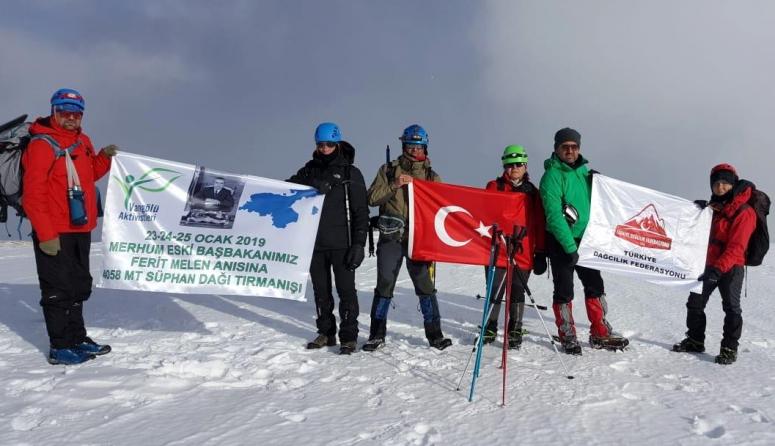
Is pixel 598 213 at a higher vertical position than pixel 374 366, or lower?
higher

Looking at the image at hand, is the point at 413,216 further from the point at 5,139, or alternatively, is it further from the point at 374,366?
the point at 5,139

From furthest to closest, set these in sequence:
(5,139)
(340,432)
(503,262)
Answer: (503,262) < (5,139) < (340,432)

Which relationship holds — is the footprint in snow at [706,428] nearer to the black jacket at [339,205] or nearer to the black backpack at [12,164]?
the black jacket at [339,205]

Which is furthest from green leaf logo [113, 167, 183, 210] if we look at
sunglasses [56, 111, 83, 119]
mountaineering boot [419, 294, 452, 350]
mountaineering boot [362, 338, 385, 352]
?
mountaineering boot [419, 294, 452, 350]

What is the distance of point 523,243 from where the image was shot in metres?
5.95

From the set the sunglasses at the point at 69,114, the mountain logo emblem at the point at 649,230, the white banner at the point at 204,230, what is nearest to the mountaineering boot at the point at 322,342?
the white banner at the point at 204,230

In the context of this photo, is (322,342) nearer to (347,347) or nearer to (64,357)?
(347,347)

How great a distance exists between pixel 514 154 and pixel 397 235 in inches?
67.1

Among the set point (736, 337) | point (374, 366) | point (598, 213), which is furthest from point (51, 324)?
point (736, 337)

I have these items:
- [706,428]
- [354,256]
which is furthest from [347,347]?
[706,428]

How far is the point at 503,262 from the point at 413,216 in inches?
45.1

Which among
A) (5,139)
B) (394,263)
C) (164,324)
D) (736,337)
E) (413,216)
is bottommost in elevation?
(164,324)

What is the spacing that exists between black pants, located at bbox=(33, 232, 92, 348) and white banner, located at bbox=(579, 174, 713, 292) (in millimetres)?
5738

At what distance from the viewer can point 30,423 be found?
3.62 meters
